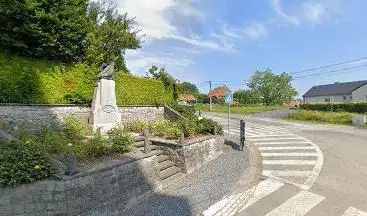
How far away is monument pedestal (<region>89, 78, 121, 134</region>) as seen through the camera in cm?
1174

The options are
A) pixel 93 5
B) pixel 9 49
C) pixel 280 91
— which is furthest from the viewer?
pixel 280 91

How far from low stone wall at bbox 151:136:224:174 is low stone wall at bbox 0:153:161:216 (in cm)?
197

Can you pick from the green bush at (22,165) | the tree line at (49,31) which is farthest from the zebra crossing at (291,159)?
the tree line at (49,31)

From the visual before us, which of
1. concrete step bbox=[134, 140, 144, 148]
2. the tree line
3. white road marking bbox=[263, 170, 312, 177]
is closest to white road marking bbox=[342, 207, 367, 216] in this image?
white road marking bbox=[263, 170, 312, 177]

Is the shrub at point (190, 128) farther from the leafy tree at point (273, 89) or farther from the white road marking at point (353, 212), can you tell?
the leafy tree at point (273, 89)

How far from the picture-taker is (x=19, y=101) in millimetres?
10516

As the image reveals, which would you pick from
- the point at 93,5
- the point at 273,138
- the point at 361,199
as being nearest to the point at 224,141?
the point at 273,138

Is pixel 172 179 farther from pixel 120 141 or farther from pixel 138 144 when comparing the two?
pixel 120 141

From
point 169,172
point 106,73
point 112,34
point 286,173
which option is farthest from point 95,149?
point 112,34

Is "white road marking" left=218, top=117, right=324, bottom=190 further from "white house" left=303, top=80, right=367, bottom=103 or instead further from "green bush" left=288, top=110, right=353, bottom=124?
"white house" left=303, top=80, right=367, bottom=103

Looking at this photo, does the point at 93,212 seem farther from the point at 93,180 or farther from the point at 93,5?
the point at 93,5

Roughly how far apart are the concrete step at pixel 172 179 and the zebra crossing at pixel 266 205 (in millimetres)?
1936

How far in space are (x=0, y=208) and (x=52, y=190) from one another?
88 centimetres

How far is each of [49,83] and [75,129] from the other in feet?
Answer: 8.60
